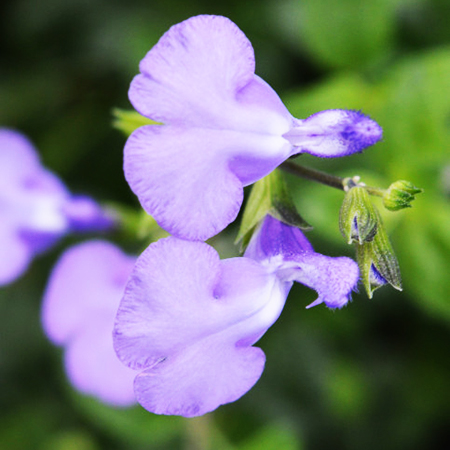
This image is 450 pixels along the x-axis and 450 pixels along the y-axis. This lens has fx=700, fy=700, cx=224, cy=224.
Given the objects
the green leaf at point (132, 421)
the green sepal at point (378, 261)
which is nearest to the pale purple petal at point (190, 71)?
the green sepal at point (378, 261)

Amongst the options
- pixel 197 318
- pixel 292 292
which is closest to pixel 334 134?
pixel 197 318

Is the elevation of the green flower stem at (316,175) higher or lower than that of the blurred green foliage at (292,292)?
higher

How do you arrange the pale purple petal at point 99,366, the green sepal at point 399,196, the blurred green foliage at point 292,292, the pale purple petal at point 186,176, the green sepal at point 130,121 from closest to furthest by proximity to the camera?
the pale purple petal at point 186,176, the green sepal at point 399,196, the green sepal at point 130,121, the pale purple petal at point 99,366, the blurred green foliage at point 292,292

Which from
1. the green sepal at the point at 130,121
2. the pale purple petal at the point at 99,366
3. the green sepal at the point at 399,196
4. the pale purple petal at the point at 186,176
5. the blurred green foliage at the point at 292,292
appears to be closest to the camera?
the pale purple petal at the point at 186,176

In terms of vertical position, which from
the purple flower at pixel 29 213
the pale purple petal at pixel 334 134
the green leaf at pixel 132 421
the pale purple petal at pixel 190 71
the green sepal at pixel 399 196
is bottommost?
the green leaf at pixel 132 421

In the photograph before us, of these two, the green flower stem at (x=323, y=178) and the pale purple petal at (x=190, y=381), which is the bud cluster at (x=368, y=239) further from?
the pale purple petal at (x=190, y=381)

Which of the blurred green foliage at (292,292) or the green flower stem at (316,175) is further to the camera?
the blurred green foliage at (292,292)

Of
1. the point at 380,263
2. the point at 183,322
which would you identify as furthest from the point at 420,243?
the point at 183,322

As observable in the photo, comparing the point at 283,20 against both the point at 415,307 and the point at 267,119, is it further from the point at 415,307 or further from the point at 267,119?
the point at 267,119

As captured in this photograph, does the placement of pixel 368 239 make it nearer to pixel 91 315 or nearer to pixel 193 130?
pixel 193 130
